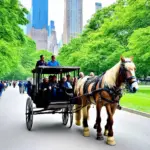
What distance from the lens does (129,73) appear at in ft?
23.0

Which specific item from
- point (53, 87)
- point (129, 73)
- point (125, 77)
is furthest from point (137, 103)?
point (129, 73)

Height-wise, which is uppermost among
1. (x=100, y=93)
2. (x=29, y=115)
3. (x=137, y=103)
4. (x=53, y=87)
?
(x=53, y=87)

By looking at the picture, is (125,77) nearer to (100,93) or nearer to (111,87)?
(111,87)

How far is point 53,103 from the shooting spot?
9273 millimetres

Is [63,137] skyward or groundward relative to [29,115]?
groundward

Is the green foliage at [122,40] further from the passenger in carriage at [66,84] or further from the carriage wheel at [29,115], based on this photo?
the carriage wheel at [29,115]

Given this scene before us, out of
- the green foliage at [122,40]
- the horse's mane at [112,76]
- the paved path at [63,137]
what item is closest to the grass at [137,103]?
the green foliage at [122,40]

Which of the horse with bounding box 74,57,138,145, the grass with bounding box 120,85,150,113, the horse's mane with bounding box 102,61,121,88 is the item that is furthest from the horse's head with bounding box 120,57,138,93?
the grass with bounding box 120,85,150,113

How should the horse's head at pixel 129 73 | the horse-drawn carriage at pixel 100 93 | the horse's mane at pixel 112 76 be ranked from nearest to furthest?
1. the horse's head at pixel 129 73
2. the horse-drawn carriage at pixel 100 93
3. the horse's mane at pixel 112 76

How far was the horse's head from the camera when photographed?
6.78m

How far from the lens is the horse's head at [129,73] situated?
267 inches

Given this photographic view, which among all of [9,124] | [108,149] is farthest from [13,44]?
[108,149]

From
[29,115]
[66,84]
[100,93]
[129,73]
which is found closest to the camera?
[129,73]

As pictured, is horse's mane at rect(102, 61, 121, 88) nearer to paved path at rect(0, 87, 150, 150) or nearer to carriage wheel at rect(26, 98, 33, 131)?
paved path at rect(0, 87, 150, 150)
